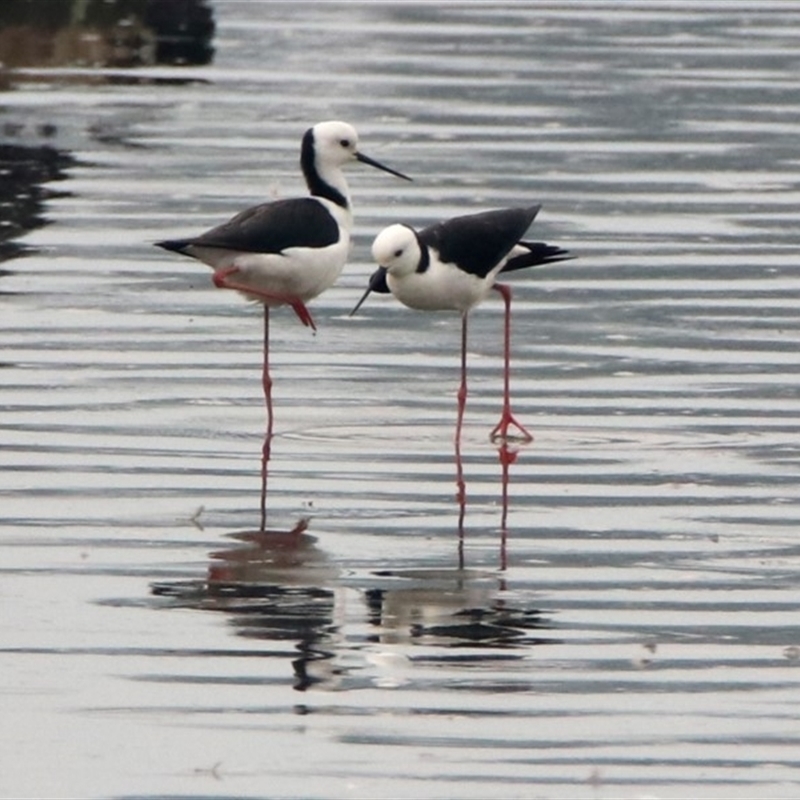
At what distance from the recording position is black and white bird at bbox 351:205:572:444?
40.1 ft

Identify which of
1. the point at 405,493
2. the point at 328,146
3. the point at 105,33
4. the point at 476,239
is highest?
the point at 105,33

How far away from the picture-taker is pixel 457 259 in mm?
12594

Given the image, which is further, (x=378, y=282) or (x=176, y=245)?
(x=378, y=282)

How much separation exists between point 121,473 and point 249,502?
604 mm

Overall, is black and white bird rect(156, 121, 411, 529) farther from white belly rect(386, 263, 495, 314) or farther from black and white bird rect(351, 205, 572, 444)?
white belly rect(386, 263, 495, 314)

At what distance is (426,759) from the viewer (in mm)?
7652

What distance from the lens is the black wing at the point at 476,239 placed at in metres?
12.6

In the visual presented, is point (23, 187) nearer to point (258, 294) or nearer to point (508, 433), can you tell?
point (258, 294)

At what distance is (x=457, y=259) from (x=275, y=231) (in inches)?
31.0

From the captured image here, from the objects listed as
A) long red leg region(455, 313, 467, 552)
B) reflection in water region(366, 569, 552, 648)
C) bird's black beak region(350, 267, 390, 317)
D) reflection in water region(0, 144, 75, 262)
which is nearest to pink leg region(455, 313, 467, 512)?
long red leg region(455, 313, 467, 552)

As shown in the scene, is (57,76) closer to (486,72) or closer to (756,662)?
(486,72)

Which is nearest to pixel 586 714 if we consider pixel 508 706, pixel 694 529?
pixel 508 706

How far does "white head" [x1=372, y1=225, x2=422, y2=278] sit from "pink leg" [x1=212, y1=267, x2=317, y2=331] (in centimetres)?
58

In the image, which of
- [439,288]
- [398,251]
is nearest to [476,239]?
[439,288]
